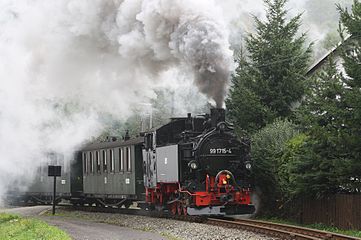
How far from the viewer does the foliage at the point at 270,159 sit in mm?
18844

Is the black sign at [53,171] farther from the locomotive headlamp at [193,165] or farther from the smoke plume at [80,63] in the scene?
the locomotive headlamp at [193,165]

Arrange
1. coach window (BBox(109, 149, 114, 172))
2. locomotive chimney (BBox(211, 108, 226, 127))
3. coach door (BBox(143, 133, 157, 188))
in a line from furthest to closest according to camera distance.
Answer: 1. coach window (BBox(109, 149, 114, 172))
2. coach door (BBox(143, 133, 157, 188))
3. locomotive chimney (BBox(211, 108, 226, 127))

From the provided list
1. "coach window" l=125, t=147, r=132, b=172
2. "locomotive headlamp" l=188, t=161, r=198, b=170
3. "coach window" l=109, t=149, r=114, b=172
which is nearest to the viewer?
"locomotive headlamp" l=188, t=161, r=198, b=170

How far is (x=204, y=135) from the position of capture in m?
18.1

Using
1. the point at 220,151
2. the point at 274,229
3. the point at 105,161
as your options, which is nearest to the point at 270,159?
the point at 220,151

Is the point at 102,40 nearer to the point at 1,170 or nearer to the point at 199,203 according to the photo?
the point at 199,203

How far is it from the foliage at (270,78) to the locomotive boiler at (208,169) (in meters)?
3.71

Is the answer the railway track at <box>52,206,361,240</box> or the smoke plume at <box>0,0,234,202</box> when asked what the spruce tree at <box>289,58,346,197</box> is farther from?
the smoke plume at <box>0,0,234,202</box>

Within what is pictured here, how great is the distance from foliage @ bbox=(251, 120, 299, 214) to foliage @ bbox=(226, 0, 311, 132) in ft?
7.90

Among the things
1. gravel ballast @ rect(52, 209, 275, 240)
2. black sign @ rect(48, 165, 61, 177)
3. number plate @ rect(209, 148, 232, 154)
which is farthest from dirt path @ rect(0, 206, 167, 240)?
black sign @ rect(48, 165, 61, 177)

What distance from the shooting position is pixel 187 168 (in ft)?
60.5

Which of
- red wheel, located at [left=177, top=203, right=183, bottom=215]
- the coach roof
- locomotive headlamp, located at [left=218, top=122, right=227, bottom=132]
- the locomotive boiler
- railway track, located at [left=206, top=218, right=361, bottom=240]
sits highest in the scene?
the coach roof

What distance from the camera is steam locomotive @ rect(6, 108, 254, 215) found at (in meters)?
18.0

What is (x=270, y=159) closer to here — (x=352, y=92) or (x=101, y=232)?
(x=352, y=92)
